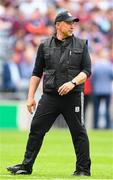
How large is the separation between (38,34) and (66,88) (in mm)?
13701

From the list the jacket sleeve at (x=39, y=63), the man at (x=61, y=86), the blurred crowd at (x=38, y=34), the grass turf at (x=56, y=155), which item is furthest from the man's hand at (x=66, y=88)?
the blurred crowd at (x=38, y=34)

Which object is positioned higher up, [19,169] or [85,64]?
[85,64]

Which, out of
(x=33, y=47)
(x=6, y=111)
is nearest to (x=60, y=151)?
(x=6, y=111)

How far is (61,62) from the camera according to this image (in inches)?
356

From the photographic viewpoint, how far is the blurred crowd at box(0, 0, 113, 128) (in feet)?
71.5

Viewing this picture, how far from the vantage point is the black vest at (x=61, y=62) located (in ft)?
29.7

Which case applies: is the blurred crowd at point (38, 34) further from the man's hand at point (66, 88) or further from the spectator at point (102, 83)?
the man's hand at point (66, 88)

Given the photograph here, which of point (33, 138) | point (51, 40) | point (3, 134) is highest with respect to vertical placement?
point (51, 40)

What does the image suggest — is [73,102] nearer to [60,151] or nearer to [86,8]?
[60,151]

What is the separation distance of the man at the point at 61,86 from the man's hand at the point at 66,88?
0.12 meters

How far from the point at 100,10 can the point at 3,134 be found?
255 inches

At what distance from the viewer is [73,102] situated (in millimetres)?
9172

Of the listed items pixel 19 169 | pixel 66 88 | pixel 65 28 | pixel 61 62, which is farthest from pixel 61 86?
pixel 19 169

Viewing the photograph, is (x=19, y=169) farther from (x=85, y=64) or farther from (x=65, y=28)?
(x=65, y=28)
